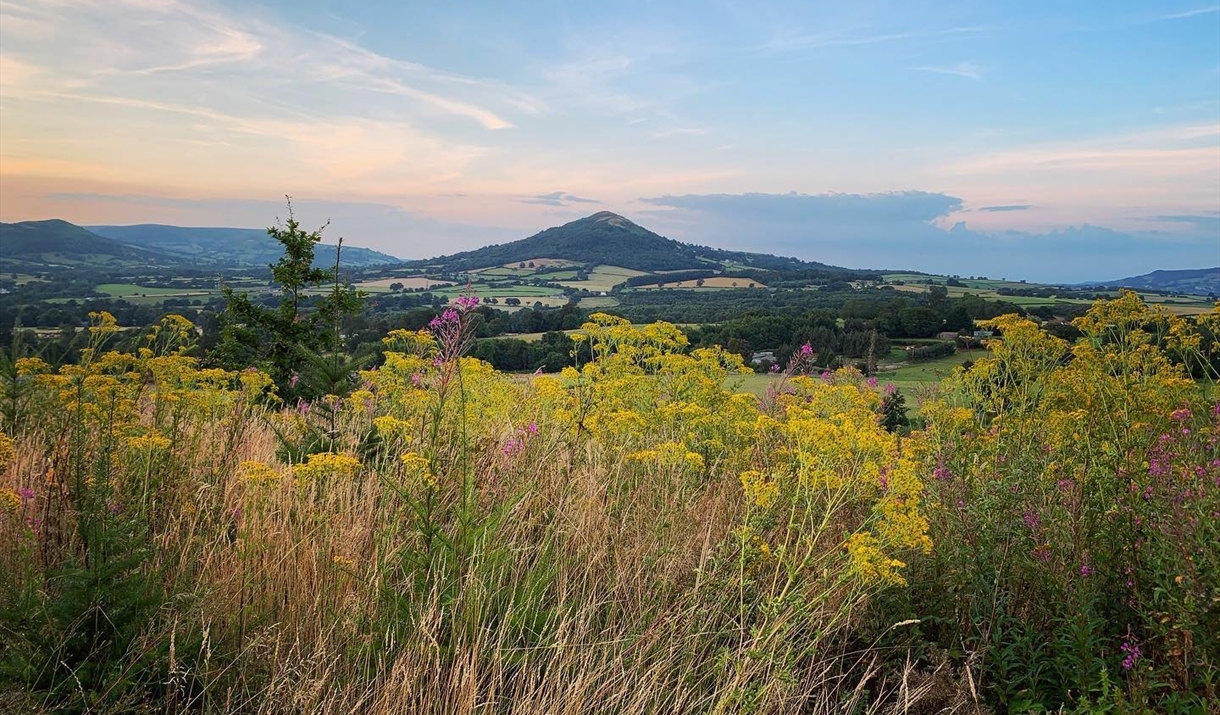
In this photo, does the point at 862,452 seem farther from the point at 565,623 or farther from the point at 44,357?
the point at 44,357

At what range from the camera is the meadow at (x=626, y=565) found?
2678mm

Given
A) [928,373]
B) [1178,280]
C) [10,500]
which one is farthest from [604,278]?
[1178,280]

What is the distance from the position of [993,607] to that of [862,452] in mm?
1023

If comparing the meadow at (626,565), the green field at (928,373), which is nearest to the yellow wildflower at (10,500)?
the meadow at (626,565)

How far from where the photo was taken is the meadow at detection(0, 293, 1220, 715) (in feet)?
8.79

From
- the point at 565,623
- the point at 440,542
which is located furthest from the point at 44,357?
the point at 565,623

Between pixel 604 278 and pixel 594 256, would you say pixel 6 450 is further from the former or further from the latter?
pixel 594 256

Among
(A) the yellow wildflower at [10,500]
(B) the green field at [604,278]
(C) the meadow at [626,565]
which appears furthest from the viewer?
(B) the green field at [604,278]

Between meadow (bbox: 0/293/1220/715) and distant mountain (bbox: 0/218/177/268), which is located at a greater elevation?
distant mountain (bbox: 0/218/177/268)

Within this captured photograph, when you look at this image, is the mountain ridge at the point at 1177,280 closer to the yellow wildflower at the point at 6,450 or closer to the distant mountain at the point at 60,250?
the yellow wildflower at the point at 6,450

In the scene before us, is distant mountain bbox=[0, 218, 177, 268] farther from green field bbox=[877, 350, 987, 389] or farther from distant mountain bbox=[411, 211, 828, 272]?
green field bbox=[877, 350, 987, 389]

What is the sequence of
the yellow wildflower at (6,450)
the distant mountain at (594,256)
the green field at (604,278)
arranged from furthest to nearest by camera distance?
the distant mountain at (594,256)
the green field at (604,278)
the yellow wildflower at (6,450)

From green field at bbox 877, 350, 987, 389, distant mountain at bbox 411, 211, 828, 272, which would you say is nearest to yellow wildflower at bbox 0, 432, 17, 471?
green field at bbox 877, 350, 987, 389

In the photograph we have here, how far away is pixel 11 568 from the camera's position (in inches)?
121
